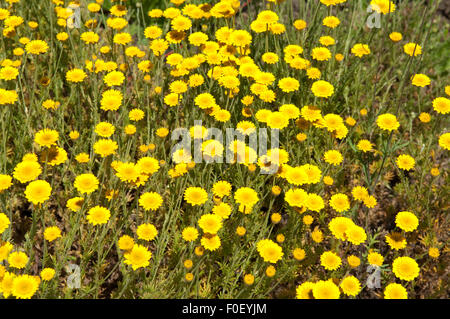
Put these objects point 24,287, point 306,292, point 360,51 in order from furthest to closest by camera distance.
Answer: point 360,51 → point 306,292 → point 24,287

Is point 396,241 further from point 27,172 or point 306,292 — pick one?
point 27,172

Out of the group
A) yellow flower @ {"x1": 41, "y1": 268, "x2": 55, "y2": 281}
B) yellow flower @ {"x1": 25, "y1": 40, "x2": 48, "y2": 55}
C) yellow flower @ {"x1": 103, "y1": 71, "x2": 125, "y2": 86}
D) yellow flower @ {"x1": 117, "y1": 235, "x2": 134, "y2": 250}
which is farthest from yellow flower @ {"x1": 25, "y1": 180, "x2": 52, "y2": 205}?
yellow flower @ {"x1": 25, "y1": 40, "x2": 48, "y2": 55}

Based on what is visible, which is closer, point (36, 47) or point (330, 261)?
point (330, 261)

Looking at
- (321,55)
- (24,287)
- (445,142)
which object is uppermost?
(321,55)

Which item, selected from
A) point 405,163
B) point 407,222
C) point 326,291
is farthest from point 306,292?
point 405,163

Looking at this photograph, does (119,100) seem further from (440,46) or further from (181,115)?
(440,46)

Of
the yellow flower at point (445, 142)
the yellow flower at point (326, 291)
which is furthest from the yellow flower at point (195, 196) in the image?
the yellow flower at point (445, 142)

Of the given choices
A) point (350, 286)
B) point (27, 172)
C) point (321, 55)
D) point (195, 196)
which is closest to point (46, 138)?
point (27, 172)

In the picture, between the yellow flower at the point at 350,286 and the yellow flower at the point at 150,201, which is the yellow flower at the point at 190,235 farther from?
the yellow flower at the point at 350,286

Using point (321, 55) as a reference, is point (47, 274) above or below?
below

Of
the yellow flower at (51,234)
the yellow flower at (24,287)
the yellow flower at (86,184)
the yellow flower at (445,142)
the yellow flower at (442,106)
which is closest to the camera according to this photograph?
the yellow flower at (24,287)

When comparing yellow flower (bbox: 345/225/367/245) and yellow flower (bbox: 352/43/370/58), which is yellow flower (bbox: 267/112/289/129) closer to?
yellow flower (bbox: 345/225/367/245)

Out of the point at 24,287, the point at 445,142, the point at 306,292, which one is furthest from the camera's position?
the point at 445,142

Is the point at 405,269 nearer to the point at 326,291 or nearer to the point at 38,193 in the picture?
the point at 326,291
